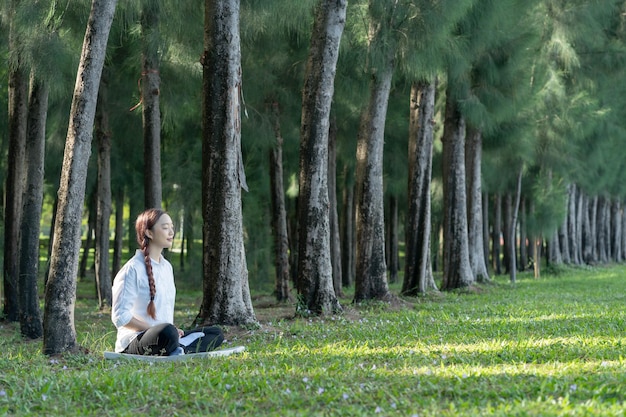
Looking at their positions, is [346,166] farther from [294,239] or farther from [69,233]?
[69,233]

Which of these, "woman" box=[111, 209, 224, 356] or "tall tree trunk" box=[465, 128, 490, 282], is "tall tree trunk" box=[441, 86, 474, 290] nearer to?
"tall tree trunk" box=[465, 128, 490, 282]

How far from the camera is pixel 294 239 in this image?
26.0 metres

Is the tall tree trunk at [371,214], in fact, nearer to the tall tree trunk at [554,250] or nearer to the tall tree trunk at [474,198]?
the tall tree trunk at [474,198]

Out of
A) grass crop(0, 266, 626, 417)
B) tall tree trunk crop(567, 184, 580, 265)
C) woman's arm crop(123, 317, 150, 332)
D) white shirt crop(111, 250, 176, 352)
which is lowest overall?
grass crop(0, 266, 626, 417)

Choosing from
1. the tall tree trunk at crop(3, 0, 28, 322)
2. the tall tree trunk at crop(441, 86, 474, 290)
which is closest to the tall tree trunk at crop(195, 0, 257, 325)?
the tall tree trunk at crop(3, 0, 28, 322)

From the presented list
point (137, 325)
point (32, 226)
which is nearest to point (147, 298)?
point (137, 325)

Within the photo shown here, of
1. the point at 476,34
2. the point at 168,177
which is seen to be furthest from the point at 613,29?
the point at 168,177

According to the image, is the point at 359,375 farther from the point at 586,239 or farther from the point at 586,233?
the point at 586,233

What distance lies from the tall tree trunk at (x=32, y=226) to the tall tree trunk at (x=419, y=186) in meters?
7.75

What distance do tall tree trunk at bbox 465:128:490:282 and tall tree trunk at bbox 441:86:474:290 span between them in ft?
8.78

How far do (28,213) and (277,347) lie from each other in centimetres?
533

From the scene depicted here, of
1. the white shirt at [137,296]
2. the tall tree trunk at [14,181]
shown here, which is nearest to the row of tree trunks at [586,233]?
the tall tree trunk at [14,181]

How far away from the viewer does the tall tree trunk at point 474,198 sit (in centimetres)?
2216

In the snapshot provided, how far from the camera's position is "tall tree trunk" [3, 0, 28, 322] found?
13.2 m
